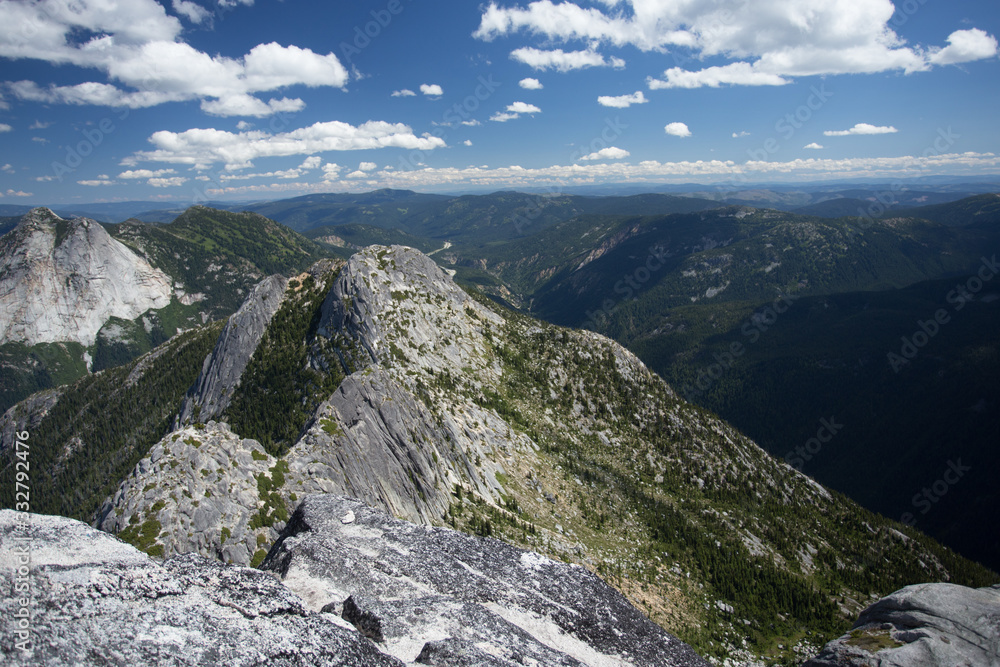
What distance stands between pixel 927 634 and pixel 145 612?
46.5 meters

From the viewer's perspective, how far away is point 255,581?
15672 millimetres

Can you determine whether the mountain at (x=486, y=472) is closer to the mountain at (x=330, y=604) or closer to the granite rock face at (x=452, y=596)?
the granite rock face at (x=452, y=596)

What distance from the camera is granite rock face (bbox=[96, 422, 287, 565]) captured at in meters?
29.7

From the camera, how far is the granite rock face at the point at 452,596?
18.2m

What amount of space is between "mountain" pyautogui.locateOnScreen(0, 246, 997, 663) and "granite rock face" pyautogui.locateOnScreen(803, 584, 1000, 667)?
50.9ft

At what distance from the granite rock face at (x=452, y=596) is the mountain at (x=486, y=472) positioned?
34 cm

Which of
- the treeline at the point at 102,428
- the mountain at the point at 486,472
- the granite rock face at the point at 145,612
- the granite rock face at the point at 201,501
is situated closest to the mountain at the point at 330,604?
the granite rock face at the point at 145,612

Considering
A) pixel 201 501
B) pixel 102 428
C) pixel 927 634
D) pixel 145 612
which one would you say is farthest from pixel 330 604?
pixel 102 428

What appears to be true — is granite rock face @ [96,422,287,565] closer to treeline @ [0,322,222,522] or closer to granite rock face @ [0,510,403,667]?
granite rock face @ [0,510,403,667]

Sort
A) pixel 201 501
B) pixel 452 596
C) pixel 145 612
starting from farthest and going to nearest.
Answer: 1. pixel 201 501
2. pixel 452 596
3. pixel 145 612

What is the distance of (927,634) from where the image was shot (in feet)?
99.7

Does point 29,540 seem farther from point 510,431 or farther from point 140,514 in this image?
point 510,431

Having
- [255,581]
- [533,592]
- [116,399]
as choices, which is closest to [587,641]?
[533,592]

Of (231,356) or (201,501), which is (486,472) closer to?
(201,501)
